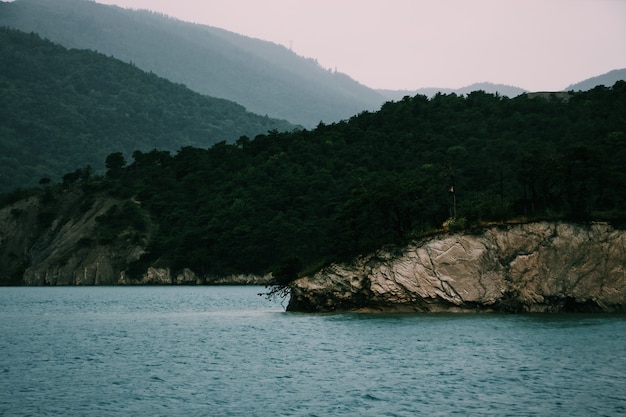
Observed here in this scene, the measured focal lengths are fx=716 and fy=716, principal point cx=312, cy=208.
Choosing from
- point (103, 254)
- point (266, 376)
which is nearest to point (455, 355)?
point (266, 376)

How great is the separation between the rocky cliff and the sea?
103258mm

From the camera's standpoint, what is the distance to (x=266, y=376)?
1523 inches

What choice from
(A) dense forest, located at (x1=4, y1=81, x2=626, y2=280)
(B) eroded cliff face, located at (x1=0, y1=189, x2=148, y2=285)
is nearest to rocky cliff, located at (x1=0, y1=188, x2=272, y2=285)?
(B) eroded cliff face, located at (x1=0, y1=189, x2=148, y2=285)

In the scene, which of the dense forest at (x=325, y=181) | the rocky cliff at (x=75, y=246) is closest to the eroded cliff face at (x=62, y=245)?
the rocky cliff at (x=75, y=246)

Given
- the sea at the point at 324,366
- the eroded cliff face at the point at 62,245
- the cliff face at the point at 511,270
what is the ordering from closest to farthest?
1. the sea at the point at 324,366
2. the cliff face at the point at 511,270
3. the eroded cliff face at the point at 62,245

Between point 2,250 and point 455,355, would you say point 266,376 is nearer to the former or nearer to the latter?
point 455,355

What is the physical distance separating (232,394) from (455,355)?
16.5 m

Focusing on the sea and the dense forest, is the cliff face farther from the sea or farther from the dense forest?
the dense forest

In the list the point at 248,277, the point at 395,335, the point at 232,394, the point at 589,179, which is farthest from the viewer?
the point at 248,277

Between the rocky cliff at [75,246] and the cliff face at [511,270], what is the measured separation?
316 ft

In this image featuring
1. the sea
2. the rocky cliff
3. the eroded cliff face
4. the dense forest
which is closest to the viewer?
the sea

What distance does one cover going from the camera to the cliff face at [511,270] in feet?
225

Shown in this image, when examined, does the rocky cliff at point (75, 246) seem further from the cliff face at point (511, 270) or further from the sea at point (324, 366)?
the sea at point (324, 366)

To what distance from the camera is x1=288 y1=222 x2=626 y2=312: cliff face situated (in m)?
68.5
